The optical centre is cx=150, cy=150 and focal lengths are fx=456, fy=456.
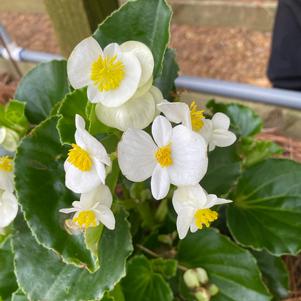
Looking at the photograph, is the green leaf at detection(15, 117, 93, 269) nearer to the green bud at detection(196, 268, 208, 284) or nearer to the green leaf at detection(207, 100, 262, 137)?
the green bud at detection(196, 268, 208, 284)

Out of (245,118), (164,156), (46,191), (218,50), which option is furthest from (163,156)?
(218,50)

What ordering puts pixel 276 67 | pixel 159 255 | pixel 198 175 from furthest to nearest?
pixel 276 67 → pixel 159 255 → pixel 198 175

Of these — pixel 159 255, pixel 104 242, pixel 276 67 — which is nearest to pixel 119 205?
pixel 104 242

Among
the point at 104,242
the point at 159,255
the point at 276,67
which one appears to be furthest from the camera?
the point at 276,67

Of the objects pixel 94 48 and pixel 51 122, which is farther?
pixel 51 122

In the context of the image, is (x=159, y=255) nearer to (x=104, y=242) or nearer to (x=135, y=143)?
(x=104, y=242)

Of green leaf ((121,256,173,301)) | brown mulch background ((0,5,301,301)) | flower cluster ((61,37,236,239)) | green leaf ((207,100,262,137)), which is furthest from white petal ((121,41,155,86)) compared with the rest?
brown mulch background ((0,5,301,301))
